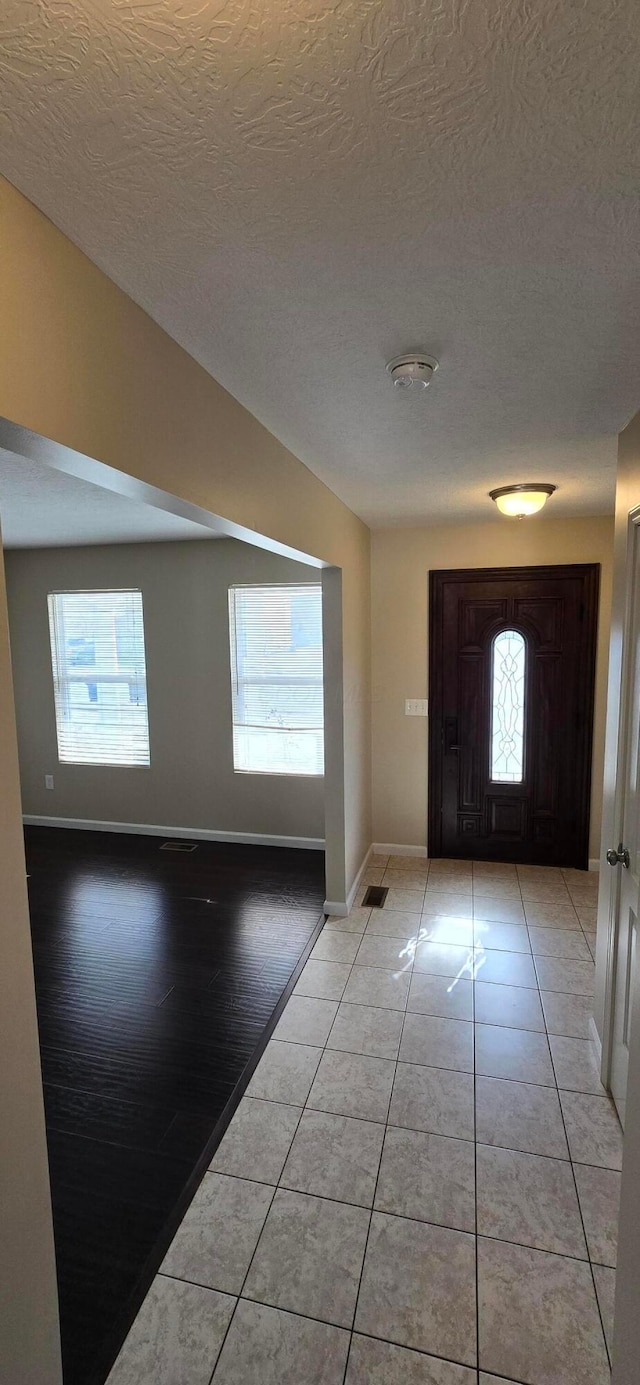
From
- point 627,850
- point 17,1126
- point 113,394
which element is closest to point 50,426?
point 113,394

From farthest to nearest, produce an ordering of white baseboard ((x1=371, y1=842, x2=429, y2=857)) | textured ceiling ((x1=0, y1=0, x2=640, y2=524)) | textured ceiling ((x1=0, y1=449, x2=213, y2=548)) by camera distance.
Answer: white baseboard ((x1=371, y1=842, x2=429, y2=857)), textured ceiling ((x1=0, y1=449, x2=213, y2=548)), textured ceiling ((x1=0, y1=0, x2=640, y2=524))

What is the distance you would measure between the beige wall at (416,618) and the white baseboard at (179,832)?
24.4 inches

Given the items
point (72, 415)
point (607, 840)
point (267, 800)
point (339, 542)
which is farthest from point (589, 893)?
point (72, 415)

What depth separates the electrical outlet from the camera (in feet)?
14.7

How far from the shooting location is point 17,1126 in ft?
3.71

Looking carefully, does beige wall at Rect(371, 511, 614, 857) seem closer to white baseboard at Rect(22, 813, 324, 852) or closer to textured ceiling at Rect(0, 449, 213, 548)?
white baseboard at Rect(22, 813, 324, 852)

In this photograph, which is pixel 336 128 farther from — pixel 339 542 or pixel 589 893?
pixel 589 893

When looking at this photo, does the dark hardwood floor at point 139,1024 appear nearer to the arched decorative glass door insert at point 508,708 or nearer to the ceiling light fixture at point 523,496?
the arched decorative glass door insert at point 508,708

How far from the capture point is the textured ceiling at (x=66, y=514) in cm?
280

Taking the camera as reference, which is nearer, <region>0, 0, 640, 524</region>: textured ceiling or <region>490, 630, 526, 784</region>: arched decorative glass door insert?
<region>0, 0, 640, 524</region>: textured ceiling

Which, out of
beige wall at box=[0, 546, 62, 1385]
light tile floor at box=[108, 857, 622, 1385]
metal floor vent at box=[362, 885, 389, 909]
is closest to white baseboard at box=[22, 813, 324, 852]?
metal floor vent at box=[362, 885, 389, 909]

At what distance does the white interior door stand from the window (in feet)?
12.7

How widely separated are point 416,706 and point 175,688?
6.43 feet

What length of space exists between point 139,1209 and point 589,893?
10.2 feet
